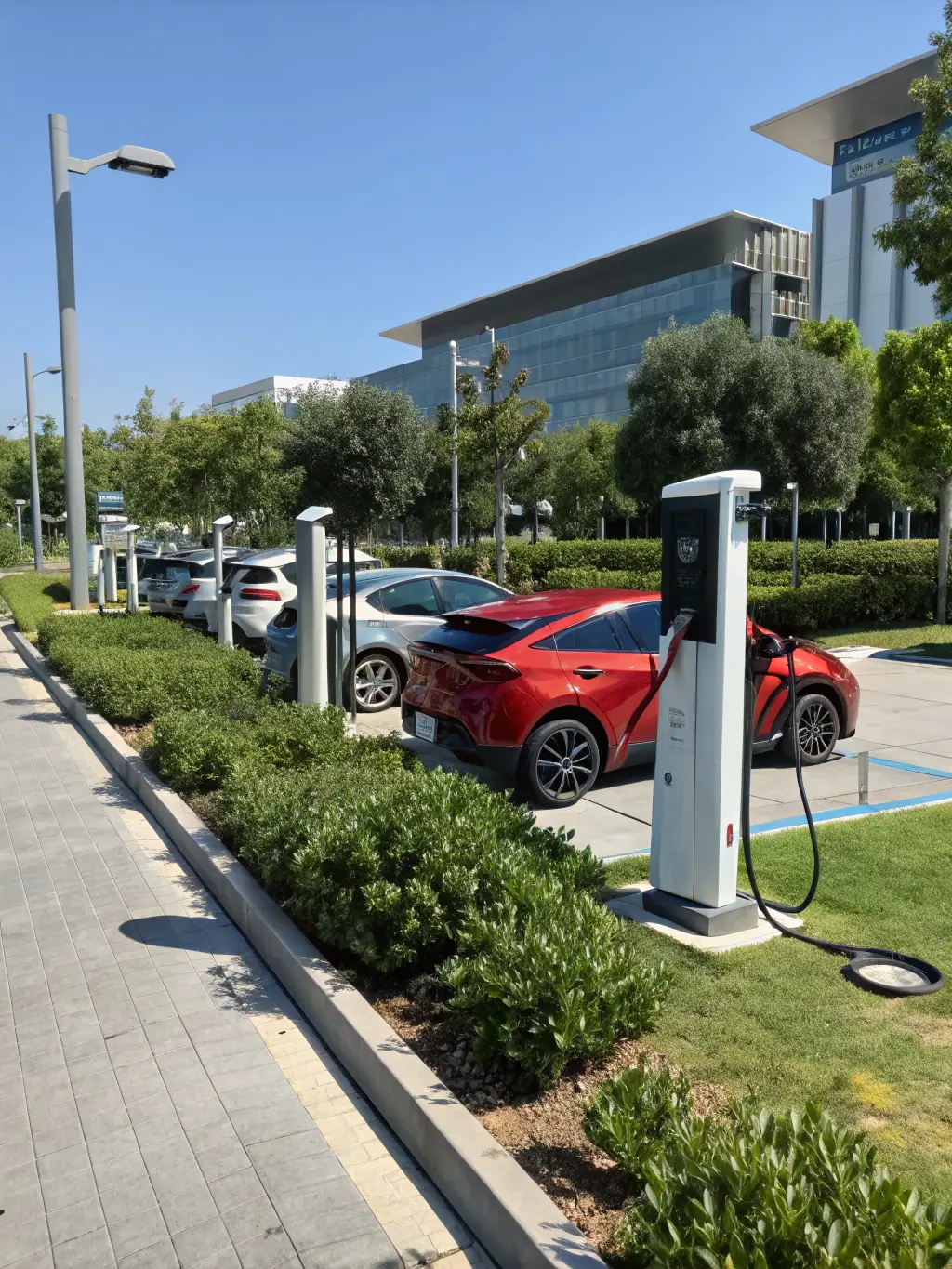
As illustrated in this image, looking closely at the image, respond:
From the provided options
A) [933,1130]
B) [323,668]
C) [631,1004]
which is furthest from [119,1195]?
[323,668]

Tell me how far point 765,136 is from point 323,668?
6045 cm

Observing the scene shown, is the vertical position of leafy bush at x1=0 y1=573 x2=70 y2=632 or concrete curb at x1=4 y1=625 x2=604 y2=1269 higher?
leafy bush at x1=0 y1=573 x2=70 y2=632

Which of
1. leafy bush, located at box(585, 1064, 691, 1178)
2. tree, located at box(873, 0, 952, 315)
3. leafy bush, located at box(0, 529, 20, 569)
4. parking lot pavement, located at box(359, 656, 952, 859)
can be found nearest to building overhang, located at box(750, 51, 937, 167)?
tree, located at box(873, 0, 952, 315)

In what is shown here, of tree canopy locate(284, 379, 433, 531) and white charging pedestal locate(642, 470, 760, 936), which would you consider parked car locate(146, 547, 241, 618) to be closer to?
tree canopy locate(284, 379, 433, 531)

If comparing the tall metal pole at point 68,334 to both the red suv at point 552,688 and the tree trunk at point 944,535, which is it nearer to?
the red suv at point 552,688

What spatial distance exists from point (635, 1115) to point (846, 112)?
61486 millimetres

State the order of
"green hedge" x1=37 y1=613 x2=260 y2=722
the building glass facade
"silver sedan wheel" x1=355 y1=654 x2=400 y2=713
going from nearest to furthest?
1. "green hedge" x1=37 y1=613 x2=260 y2=722
2. "silver sedan wheel" x1=355 y1=654 x2=400 y2=713
3. the building glass facade

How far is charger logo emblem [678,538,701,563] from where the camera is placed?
4410 mm

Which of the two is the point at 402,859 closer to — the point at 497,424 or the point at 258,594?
the point at 258,594

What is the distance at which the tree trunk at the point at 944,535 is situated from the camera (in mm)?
16703

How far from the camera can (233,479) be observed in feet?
61.7

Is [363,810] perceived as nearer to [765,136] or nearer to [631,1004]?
[631,1004]

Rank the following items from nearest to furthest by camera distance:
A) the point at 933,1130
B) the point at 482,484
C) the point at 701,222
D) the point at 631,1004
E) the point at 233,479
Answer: the point at 933,1130 < the point at 631,1004 < the point at 233,479 < the point at 482,484 < the point at 701,222

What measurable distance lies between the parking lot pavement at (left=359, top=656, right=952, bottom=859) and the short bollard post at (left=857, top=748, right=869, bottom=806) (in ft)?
0.27
